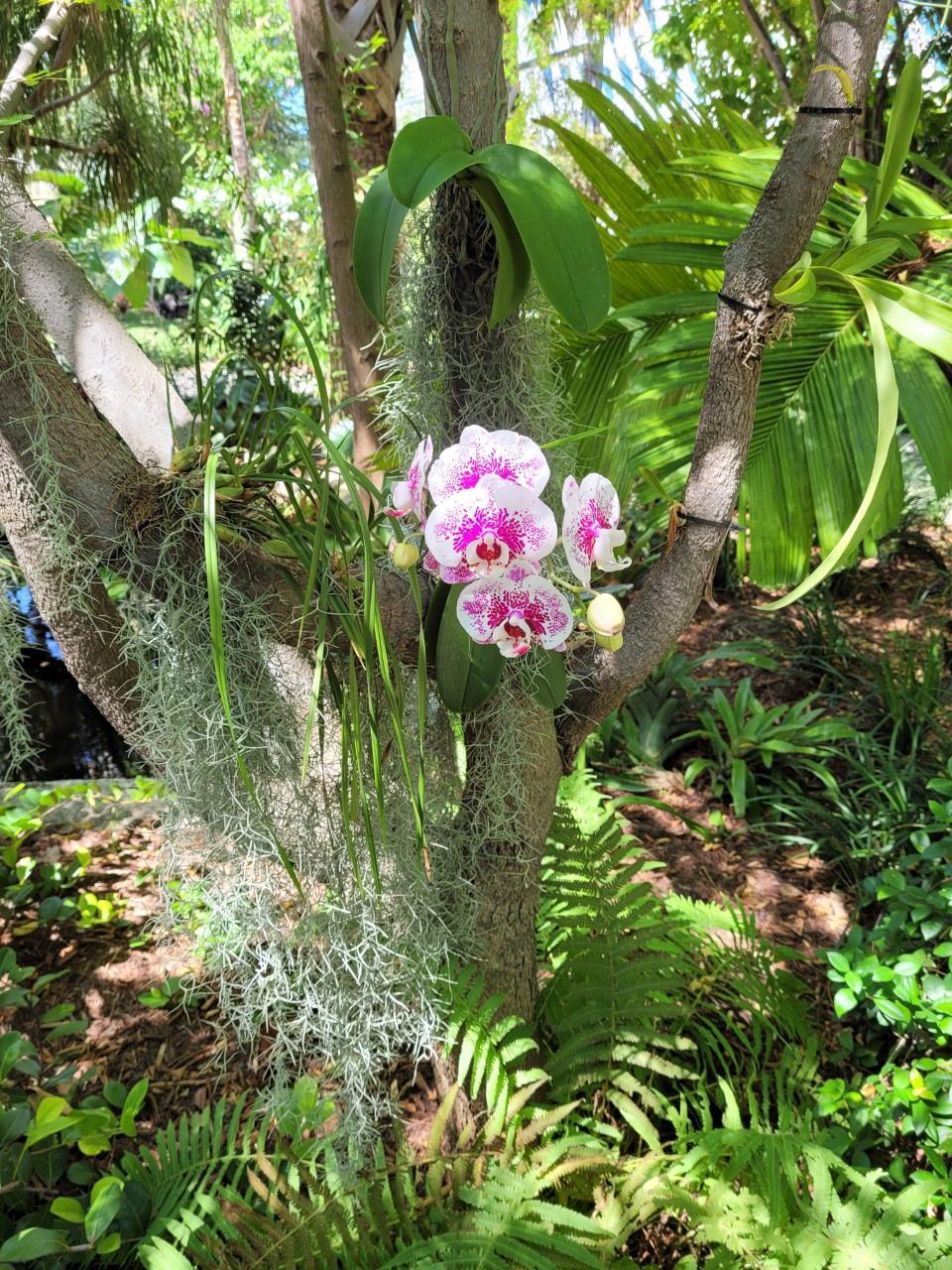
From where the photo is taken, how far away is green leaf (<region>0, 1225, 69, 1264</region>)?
80cm

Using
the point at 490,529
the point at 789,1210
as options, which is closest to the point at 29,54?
the point at 490,529

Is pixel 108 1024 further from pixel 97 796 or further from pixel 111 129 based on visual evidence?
pixel 111 129

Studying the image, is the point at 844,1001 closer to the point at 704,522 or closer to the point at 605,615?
the point at 704,522

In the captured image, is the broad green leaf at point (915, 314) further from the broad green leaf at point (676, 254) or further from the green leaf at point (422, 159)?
the broad green leaf at point (676, 254)

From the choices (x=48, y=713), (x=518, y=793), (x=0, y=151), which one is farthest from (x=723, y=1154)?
(x=48, y=713)

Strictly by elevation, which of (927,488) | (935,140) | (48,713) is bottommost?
(48,713)

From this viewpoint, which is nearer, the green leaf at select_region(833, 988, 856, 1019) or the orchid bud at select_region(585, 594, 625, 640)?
the orchid bud at select_region(585, 594, 625, 640)

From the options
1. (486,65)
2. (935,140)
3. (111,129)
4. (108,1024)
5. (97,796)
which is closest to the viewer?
(486,65)

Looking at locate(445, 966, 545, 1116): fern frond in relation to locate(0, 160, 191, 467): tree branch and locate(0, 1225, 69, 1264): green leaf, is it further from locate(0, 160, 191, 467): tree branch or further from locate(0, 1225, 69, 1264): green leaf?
locate(0, 160, 191, 467): tree branch

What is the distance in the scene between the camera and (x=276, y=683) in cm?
80

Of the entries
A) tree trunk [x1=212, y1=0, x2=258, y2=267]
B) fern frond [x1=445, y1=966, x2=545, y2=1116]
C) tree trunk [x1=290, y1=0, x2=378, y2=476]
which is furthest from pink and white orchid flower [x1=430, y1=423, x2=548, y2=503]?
tree trunk [x1=212, y1=0, x2=258, y2=267]

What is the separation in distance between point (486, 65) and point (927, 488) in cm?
295

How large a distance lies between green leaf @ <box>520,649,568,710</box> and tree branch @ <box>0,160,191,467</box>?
450 mm

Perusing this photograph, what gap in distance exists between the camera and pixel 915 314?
0.53 metres
